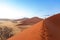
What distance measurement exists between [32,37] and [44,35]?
2.75 ft

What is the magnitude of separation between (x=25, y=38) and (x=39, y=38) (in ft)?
4.70

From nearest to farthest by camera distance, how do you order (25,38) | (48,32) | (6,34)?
(48,32) < (25,38) < (6,34)

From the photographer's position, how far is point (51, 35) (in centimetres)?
1017

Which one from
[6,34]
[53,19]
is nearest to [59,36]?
[53,19]

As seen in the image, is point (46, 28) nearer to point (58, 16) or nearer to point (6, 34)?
point (58, 16)

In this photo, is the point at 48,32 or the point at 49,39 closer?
the point at 49,39

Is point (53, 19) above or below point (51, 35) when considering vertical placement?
above

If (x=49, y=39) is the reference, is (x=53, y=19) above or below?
above

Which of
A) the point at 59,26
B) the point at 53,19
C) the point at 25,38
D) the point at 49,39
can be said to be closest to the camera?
the point at 49,39

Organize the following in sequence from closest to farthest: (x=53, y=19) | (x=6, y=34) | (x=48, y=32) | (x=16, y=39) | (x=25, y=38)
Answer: (x=48, y=32)
(x=25, y=38)
(x=16, y=39)
(x=53, y=19)
(x=6, y=34)

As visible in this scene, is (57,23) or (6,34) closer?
(57,23)

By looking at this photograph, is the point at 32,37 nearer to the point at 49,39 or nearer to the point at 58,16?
the point at 49,39

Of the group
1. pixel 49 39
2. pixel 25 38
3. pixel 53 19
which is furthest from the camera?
pixel 53 19

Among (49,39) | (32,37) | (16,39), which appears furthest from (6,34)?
Answer: (49,39)
